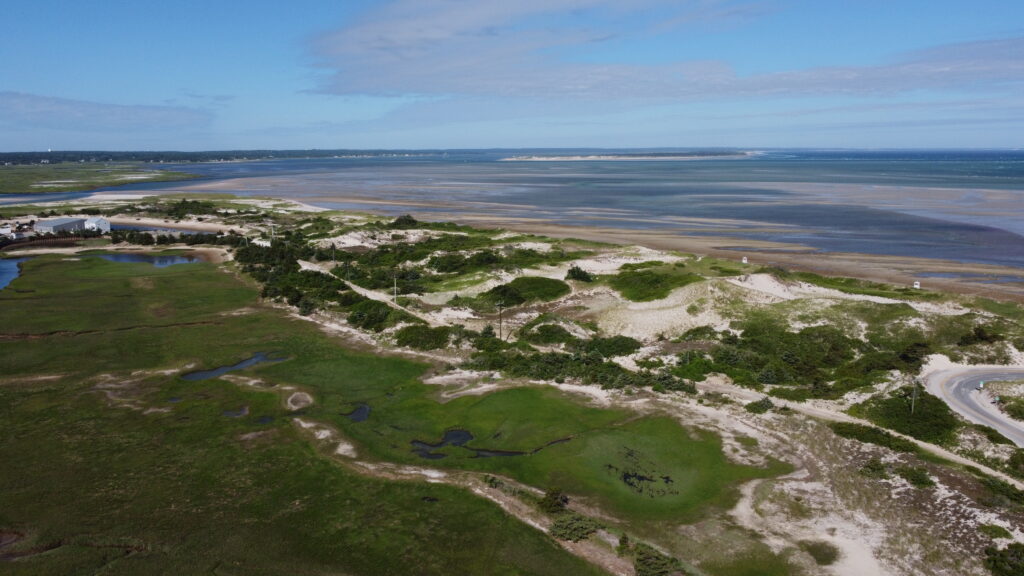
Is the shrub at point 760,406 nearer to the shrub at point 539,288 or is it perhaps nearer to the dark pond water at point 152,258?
the shrub at point 539,288

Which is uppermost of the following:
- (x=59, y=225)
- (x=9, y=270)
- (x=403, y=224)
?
(x=59, y=225)

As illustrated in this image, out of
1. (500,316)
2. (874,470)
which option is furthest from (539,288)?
(874,470)

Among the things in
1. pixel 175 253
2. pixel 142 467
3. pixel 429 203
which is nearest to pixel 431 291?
pixel 142 467

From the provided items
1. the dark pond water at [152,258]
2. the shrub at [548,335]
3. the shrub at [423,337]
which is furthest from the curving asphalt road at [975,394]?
the dark pond water at [152,258]

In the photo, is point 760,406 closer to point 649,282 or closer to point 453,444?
point 453,444

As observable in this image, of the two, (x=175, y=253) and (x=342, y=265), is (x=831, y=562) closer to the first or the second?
(x=342, y=265)

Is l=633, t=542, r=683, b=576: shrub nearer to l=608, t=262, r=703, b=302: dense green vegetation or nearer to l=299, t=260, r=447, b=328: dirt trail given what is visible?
l=299, t=260, r=447, b=328: dirt trail
